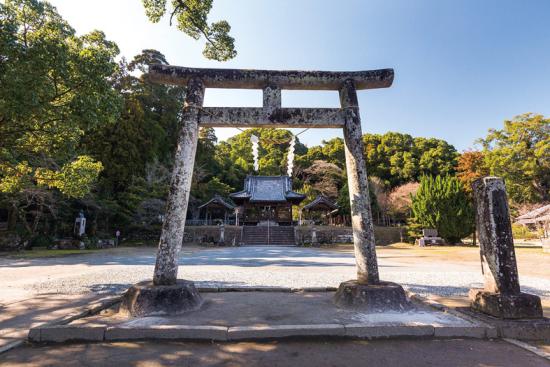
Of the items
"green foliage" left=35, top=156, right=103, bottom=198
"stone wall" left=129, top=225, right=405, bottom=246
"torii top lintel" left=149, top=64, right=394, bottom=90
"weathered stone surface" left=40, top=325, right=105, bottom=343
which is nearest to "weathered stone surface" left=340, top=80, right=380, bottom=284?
"torii top lintel" left=149, top=64, right=394, bottom=90

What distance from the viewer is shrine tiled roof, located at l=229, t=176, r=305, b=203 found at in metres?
30.4

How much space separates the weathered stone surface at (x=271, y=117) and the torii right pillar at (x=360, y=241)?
30cm

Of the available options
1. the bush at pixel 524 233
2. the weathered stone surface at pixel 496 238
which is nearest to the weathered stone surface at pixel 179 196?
the weathered stone surface at pixel 496 238

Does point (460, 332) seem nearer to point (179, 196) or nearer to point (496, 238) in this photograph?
point (496, 238)

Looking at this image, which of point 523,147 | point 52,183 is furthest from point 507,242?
point 523,147

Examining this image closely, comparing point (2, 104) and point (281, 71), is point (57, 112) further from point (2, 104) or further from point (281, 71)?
point (281, 71)

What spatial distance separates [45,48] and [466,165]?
34.0 meters

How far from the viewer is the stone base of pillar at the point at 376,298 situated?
168 inches

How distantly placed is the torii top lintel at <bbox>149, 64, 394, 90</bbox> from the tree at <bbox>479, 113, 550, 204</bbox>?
29856 mm

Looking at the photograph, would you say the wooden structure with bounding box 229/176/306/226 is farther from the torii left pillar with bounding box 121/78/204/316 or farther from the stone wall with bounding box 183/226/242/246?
the torii left pillar with bounding box 121/78/204/316

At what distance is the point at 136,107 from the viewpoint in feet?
97.5

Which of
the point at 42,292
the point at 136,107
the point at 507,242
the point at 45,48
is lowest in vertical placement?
the point at 42,292

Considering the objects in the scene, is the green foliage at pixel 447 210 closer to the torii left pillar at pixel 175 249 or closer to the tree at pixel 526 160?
the tree at pixel 526 160

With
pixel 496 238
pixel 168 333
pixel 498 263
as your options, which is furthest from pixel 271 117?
pixel 498 263
